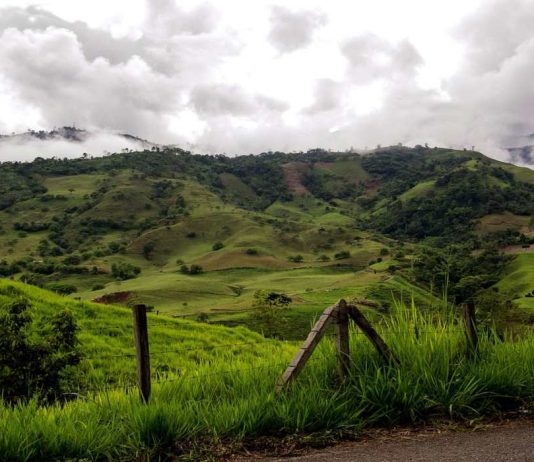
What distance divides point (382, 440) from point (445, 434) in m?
0.86

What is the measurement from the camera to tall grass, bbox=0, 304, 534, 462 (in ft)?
21.3

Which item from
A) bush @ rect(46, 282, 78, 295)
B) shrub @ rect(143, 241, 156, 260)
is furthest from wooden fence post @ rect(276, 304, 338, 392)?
shrub @ rect(143, 241, 156, 260)

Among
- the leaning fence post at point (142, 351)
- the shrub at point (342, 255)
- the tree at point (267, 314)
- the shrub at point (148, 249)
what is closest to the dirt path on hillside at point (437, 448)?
the leaning fence post at point (142, 351)

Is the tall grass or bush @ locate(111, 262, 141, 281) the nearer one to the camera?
the tall grass

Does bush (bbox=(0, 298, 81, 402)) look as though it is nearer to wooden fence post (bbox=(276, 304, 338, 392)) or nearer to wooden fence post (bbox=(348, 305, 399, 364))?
wooden fence post (bbox=(276, 304, 338, 392))

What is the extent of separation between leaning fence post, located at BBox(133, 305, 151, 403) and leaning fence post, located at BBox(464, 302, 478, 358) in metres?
4.99

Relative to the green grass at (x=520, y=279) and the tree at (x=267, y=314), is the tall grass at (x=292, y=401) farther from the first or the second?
the green grass at (x=520, y=279)

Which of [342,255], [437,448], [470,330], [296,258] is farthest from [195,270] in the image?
[437,448]

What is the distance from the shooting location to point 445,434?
7148 mm

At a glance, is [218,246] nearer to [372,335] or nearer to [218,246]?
[218,246]

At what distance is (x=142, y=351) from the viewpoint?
753cm

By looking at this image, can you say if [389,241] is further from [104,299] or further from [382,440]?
[382,440]

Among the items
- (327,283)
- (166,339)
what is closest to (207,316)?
(327,283)

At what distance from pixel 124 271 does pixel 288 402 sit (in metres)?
152
